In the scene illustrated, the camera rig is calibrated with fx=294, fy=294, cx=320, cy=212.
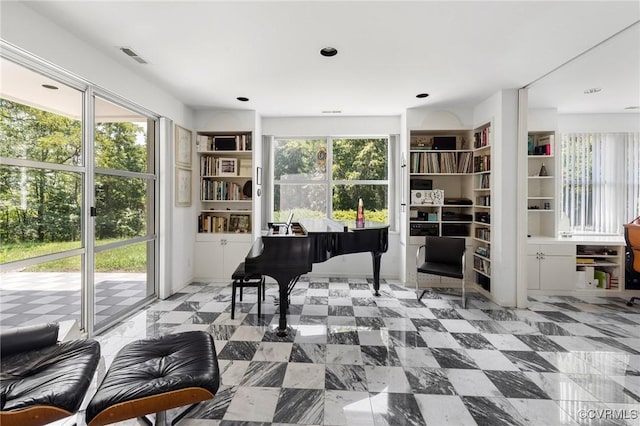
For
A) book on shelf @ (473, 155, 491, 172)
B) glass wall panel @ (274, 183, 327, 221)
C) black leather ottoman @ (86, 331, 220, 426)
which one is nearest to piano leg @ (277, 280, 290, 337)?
black leather ottoman @ (86, 331, 220, 426)

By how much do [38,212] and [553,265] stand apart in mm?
5586

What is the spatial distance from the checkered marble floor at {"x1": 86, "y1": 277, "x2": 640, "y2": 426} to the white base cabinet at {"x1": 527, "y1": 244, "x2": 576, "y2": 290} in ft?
0.68

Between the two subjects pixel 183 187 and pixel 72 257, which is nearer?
pixel 72 257

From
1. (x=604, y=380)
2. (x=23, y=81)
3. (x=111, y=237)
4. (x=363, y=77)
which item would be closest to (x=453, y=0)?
(x=363, y=77)

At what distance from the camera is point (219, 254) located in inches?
178

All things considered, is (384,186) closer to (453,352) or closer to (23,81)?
(453,352)

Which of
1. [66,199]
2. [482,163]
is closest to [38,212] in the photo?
[66,199]

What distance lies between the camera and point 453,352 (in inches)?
97.3

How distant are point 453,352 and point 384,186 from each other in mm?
2914

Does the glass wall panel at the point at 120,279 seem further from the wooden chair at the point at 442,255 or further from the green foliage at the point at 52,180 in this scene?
the wooden chair at the point at 442,255

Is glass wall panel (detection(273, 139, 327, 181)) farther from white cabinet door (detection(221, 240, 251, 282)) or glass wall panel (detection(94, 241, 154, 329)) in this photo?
glass wall panel (detection(94, 241, 154, 329))

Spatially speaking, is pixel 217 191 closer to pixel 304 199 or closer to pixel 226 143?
pixel 226 143

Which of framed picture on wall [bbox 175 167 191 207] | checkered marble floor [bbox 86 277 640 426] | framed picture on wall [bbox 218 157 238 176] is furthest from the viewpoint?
framed picture on wall [bbox 218 157 238 176]

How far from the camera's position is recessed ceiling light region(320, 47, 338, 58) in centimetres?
256
